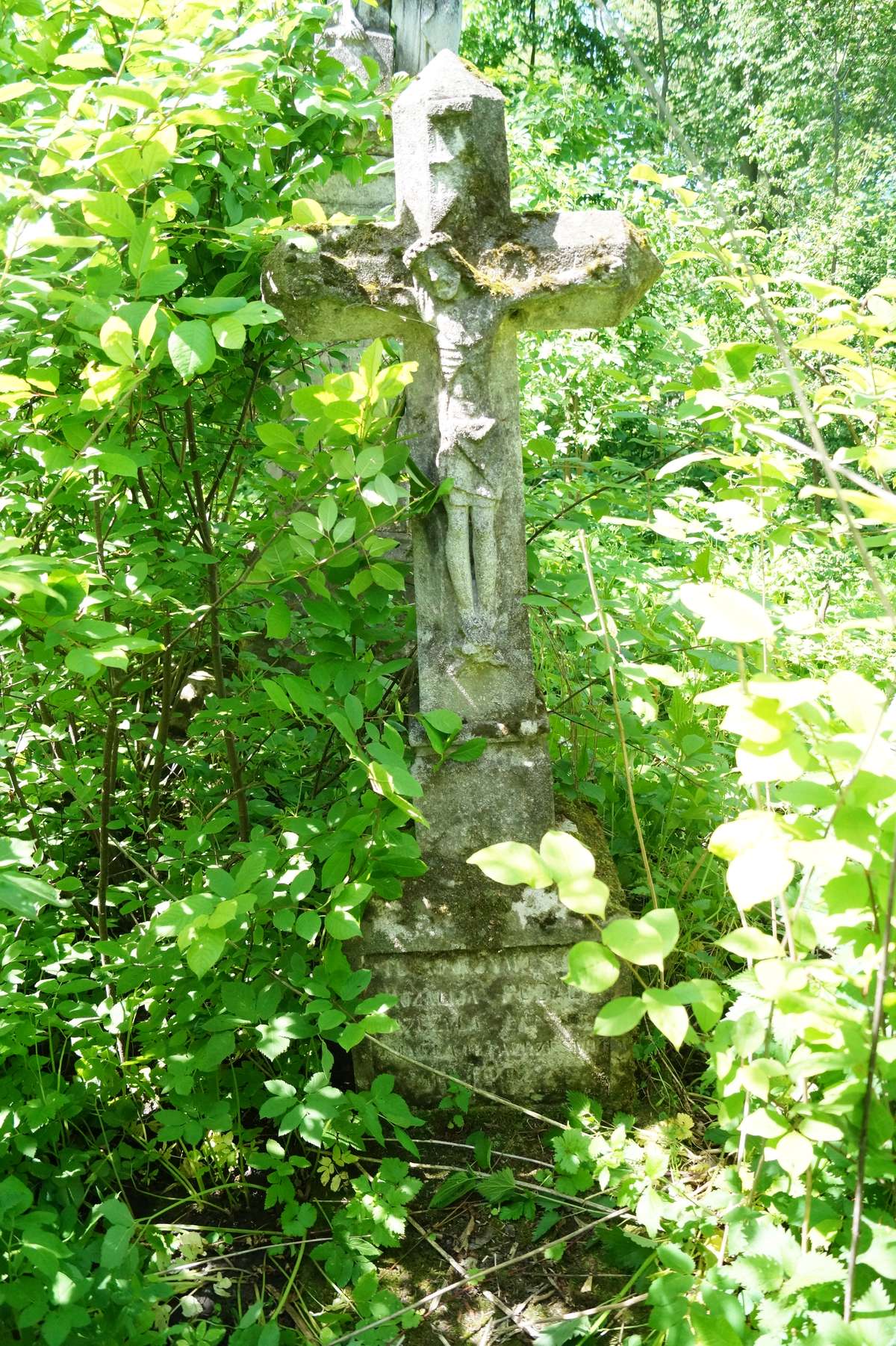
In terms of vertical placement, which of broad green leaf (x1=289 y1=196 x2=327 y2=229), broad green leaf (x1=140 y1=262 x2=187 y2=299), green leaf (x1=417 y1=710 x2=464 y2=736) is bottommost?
green leaf (x1=417 y1=710 x2=464 y2=736)

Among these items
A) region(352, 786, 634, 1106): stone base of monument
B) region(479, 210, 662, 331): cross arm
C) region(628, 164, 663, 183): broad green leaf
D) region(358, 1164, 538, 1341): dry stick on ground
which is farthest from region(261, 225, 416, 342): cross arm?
region(358, 1164, 538, 1341): dry stick on ground

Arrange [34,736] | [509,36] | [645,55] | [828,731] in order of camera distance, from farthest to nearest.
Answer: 1. [645,55]
2. [509,36]
3. [34,736]
4. [828,731]

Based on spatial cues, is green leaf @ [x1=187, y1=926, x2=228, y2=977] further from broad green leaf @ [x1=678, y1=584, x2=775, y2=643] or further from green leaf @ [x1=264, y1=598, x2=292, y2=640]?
broad green leaf @ [x1=678, y1=584, x2=775, y2=643]

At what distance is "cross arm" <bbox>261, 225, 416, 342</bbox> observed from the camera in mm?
1940

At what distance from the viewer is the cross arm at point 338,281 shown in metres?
1.94

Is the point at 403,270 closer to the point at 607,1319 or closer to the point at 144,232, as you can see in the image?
the point at 144,232

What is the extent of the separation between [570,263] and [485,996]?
4.96 ft

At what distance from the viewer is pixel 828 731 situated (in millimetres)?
1088

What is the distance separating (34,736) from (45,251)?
1176 mm

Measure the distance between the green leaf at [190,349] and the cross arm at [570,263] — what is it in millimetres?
810

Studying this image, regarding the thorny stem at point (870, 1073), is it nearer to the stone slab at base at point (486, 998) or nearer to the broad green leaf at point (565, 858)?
the broad green leaf at point (565, 858)

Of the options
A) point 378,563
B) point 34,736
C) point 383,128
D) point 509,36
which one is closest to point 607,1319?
point 378,563

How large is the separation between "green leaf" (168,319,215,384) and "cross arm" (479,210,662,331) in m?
0.81

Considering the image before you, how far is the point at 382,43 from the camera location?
3852mm
